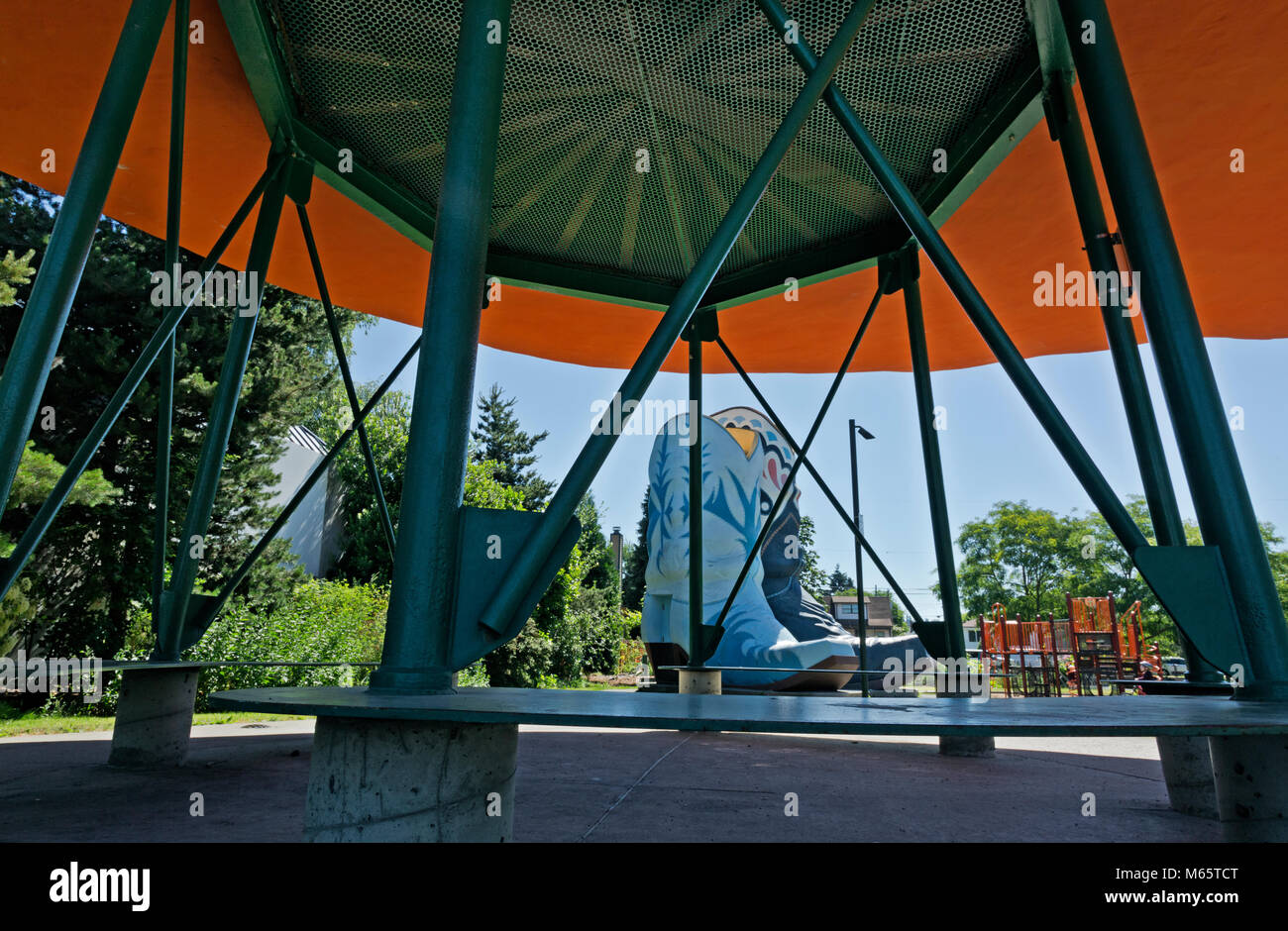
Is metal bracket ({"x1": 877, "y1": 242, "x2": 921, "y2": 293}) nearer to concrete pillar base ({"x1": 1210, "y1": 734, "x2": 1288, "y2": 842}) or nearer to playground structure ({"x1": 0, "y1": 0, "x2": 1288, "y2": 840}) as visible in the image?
playground structure ({"x1": 0, "y1": 0, "x2": 1288, "y2": 840})

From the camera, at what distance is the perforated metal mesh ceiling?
487 cm

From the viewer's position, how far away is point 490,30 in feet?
8.95

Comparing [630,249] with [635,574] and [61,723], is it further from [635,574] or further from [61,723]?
[635,574]

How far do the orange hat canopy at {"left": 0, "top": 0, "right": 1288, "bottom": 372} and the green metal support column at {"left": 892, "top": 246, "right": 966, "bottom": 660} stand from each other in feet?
1.57

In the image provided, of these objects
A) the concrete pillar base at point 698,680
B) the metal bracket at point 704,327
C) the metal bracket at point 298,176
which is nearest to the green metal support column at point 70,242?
the metal bracket at point 298,176

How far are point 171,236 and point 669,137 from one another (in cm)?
379

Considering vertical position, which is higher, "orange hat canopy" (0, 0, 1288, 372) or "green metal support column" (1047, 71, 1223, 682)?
"orange hat canopy" (0, 0, 1288, 372)

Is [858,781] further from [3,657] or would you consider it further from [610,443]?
[3,657]

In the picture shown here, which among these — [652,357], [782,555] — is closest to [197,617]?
[652,357]

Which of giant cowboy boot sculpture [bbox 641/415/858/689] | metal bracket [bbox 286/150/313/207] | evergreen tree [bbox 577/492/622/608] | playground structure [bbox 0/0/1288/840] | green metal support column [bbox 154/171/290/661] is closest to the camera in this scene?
playground structure [bbox 0/0/1288/840]

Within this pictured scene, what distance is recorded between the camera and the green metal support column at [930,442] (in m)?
6.79

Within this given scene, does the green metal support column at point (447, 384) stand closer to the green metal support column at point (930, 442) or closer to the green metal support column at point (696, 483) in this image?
the green metal support column at point (930, 442)

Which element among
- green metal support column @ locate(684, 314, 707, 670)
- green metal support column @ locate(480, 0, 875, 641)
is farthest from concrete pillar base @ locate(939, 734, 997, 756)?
green metal support column @ locate(480, 0, 875, 641)

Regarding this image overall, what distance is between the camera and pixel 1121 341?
399 cm
